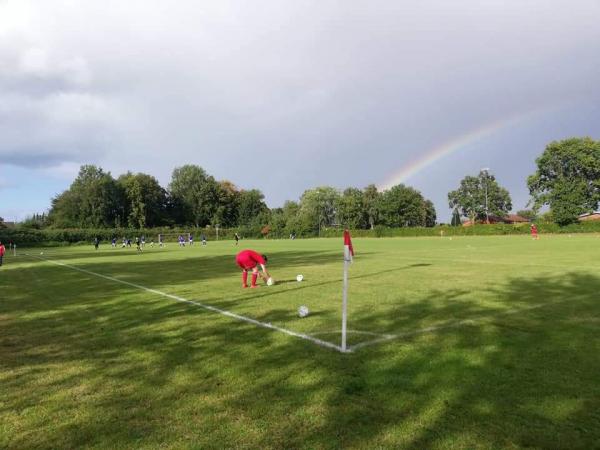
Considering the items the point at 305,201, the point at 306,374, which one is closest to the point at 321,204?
the point at 305,201

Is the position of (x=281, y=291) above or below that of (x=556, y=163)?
below

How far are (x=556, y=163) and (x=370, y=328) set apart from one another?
327ft

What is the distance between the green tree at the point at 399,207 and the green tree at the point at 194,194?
47.9m

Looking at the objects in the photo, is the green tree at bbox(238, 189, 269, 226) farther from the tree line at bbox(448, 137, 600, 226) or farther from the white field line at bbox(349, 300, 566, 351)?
the white field line at bbox(349, 300, 566, 351)

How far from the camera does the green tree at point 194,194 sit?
124312mm

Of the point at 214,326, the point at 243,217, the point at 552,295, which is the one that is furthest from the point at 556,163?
the point at 214,326

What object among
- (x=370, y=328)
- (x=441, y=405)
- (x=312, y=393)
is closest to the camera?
(x=441, y=405)

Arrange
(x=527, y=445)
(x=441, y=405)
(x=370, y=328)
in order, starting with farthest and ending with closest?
(x=370, y=328) < (x=441, y=405) < (x=527, y=445)

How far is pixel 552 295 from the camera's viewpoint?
11359mm

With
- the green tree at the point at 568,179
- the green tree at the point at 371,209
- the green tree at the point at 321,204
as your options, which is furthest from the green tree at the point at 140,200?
the green tree at the point at 568,179

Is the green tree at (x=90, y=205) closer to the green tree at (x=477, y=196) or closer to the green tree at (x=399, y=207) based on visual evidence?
the green tree at (x=399, y=207)

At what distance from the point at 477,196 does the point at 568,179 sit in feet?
133

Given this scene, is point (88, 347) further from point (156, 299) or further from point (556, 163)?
point (556, 163)

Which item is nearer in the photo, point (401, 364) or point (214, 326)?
point (401, 364)
